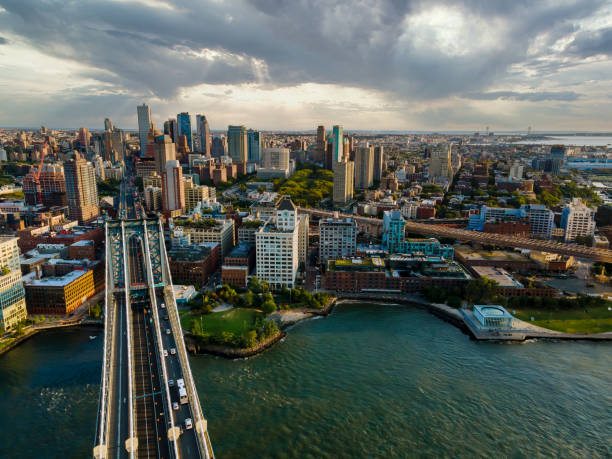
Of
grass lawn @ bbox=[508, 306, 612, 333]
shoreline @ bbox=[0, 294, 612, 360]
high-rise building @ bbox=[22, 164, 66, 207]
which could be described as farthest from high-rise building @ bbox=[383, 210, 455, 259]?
high-rise building @ bbox=[22, 164, 66, 207]

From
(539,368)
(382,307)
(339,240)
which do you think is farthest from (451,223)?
(539,368)

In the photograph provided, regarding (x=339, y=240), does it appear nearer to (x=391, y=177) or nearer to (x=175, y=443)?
(x=175, y=443)

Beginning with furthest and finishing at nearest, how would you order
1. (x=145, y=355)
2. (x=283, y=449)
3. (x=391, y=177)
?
(x=391, y=177) → (x=145, y=355) → (x=283, y=449)

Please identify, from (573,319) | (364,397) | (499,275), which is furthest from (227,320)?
(573,319)

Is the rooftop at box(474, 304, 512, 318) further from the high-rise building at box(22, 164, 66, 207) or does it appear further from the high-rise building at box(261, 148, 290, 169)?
the high-rise building at box(261, 148, 290, 169)

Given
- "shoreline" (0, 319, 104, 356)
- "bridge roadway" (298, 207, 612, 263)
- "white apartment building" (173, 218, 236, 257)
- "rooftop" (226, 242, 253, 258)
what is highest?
"white apartment building" (173, 218, 236, 257)
